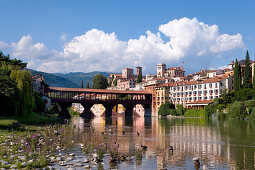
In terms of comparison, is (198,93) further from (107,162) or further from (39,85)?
(107,162)

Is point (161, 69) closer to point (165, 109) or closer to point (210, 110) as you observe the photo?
point (165, 109)

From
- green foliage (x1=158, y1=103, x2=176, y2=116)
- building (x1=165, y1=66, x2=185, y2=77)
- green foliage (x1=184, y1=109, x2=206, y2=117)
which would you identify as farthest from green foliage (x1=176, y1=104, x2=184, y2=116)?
building (x1=165, y1=66, x2=185, y2=77)

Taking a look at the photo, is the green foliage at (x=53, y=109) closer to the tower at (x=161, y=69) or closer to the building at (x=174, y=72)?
the building at (x=174, y=72)

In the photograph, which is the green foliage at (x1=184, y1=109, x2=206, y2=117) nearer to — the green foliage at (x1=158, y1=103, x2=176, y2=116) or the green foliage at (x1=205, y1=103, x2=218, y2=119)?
the green foliage at (x1=205, y1=103, x2=218, y2=119)

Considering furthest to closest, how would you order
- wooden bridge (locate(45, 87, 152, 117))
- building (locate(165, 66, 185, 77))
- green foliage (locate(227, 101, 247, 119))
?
building (locate(165, 66, 185, 77))
wooden bridge (locate(45, 87, 152, 117))
green foliage (locate(227, 101, 247, 119))

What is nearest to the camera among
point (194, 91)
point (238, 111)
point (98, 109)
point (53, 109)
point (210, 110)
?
point (238, 111)

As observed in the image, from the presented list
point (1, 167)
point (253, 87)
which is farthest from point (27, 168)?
point (253, 87)

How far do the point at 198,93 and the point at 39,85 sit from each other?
47008 millimetres

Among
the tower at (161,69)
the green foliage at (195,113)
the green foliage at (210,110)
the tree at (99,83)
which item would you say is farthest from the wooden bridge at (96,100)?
the tower at (161,69)

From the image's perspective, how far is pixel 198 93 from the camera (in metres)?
89.3

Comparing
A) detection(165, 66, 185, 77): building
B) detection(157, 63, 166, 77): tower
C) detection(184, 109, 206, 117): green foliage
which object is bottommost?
detection(184, 109, 206, 117): green foliage

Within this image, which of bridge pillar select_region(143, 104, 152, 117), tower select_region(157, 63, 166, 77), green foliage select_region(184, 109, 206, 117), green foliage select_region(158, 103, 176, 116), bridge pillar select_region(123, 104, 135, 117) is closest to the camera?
green foliage select_region(184, 109, 206, 117)

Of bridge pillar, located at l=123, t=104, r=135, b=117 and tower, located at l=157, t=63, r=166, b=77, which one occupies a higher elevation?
tower, located at l=157, t=63, r=166, b=77

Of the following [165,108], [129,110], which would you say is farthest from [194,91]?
[129,110]
